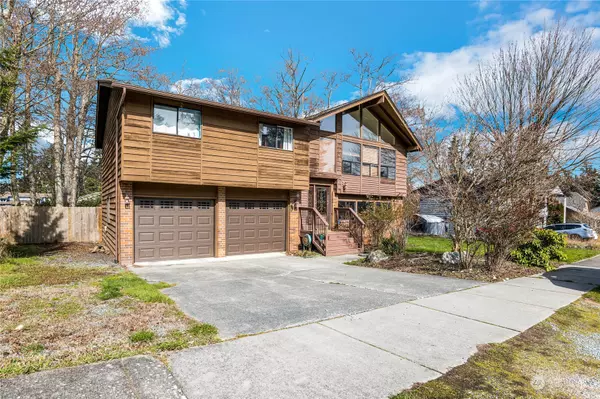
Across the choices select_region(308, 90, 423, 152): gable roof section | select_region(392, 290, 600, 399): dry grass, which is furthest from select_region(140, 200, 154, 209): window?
select_region(392, 290, 600, 399): dry grass

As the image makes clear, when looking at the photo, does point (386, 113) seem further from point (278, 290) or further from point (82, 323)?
point (82, 323)

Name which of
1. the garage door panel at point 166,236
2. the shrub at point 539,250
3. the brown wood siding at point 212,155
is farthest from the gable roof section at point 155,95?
the shrub at point 539,250

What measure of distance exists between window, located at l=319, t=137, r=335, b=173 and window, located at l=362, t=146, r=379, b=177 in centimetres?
219

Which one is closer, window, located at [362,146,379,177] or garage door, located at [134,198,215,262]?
garage door, located at [134,198,215,262]

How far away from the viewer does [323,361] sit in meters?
3.63

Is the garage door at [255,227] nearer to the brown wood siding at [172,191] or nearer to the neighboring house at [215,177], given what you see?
the neighboring house at [215,177]

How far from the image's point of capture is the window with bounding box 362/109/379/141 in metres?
17.8

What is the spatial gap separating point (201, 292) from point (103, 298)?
1734mm

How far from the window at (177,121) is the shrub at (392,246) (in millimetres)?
8296

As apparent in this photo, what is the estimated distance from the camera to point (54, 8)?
1503 centimetres

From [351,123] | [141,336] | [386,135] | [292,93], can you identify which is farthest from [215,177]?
[292,93]

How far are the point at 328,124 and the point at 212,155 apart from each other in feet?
22.7

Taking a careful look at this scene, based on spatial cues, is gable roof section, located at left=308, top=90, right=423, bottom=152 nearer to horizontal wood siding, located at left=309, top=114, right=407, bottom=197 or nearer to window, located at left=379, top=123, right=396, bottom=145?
window, located at left=379, top=123, right=396, bottom=145

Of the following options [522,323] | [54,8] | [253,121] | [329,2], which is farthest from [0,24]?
[522,323]
